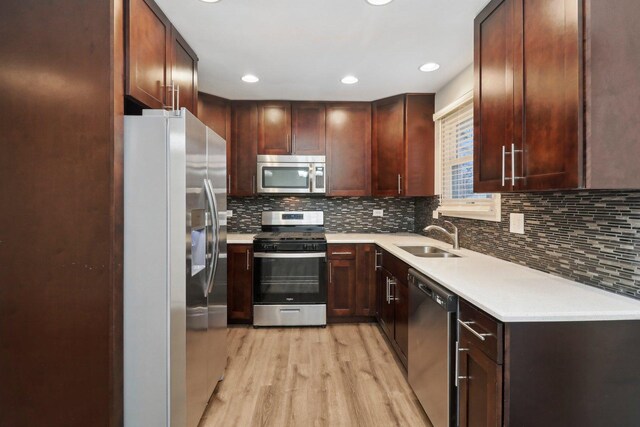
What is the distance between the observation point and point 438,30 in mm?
2174

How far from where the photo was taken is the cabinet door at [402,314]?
237 centimetres

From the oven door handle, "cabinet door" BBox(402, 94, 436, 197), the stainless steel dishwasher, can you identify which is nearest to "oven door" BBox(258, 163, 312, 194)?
the oven door handle

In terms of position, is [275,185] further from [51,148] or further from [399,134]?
[51,148]

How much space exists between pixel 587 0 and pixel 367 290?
279 cm

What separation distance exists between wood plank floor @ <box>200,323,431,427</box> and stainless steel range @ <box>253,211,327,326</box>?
18 cm

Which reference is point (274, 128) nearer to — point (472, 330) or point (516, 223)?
point (516, 223)

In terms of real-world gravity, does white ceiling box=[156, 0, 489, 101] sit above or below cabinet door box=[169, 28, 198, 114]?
above

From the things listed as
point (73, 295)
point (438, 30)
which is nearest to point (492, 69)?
point (438, 30)

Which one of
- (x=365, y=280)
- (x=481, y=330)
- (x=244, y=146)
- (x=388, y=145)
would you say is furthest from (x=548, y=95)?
(x=244, y=146)

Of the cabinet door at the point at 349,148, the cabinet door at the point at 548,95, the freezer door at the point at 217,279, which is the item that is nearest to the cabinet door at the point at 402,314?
the cabinet door at the point at 548,95

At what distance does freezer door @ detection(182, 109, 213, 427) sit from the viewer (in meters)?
1.70

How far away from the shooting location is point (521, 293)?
1466mm

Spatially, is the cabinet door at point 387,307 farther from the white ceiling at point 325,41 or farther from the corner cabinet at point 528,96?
the white ceiling at point 325,41

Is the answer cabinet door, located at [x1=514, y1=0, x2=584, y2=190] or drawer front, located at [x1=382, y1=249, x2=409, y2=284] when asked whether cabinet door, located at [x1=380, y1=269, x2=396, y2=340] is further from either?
cabinet door, located at [x1=514, y1=0, x2=584, y2=190]
